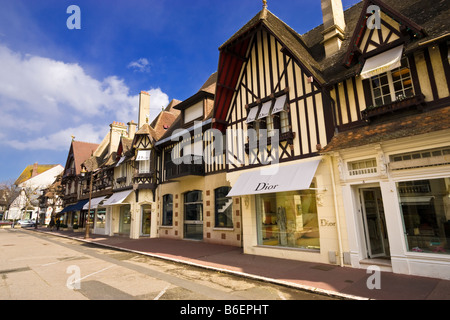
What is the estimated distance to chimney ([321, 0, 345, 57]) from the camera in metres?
9.44

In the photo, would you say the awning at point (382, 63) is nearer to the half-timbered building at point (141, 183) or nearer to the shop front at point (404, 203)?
the shop front at point (404, 203)

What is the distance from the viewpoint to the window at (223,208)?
12.5 meters

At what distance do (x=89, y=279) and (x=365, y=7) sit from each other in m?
10.8

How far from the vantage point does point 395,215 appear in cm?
644

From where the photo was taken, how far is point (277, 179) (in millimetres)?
8703

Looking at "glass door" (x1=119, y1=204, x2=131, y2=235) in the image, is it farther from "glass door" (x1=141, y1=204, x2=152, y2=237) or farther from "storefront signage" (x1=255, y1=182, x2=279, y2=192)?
"storefront signage" (x1=255, y1=182, x2=279, y2=192)

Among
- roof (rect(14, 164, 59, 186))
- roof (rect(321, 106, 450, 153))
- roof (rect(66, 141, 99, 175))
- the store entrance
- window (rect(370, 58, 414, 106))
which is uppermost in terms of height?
roof (rect(14, 164, 59, 186))

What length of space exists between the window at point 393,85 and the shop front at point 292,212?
2.43 metres

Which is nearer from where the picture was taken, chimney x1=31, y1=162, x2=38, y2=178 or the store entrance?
the store entrance

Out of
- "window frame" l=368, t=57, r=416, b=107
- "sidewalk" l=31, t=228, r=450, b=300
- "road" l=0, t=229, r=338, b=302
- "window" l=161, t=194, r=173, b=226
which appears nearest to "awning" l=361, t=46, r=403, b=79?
"window frame" l=368, t=57, r=416, b=107

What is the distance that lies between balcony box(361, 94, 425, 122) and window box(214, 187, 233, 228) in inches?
284

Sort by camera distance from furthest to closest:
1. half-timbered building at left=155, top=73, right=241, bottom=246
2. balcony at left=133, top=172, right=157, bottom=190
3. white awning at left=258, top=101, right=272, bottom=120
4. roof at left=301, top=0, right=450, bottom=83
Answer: balcony at left=133, top=172, right=157, bottom=190, half-timbered building at left=155, top=73, right=241, bottom=246, white awning at left=258, top=101, right=272, bottom=120, roof at left=301, top=0, right=450, bottom=83
